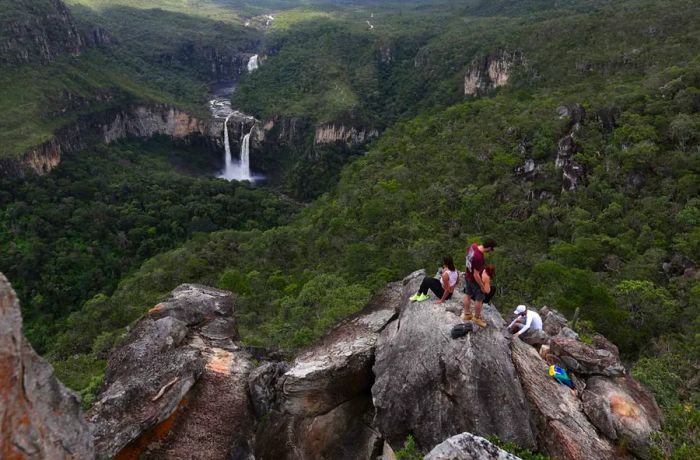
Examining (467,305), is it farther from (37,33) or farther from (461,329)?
(37,33)

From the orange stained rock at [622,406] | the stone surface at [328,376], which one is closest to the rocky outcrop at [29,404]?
the stone surface at [328,376]

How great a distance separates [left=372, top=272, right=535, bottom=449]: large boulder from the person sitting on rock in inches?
38.7

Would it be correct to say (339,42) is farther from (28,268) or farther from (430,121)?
(28,268)

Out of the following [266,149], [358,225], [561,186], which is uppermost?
[561,186]

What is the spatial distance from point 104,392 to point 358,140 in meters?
93.1

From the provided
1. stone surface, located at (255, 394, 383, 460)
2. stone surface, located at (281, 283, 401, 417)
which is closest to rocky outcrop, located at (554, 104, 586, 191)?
stone surface, located at (281, 283, 401, 417)

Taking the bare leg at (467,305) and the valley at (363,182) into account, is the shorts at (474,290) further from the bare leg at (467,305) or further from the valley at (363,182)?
the valley at (363,182)

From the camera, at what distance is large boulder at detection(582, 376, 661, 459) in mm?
10570

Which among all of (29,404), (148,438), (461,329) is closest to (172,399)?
(148,438)

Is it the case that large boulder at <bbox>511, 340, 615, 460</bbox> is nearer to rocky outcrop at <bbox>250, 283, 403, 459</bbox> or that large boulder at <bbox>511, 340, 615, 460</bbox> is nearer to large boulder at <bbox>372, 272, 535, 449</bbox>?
large boulder at <bbox>372, 272, 535, 449</bbox>

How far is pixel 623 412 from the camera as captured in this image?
35.9ft

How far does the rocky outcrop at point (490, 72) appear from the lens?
281 ft

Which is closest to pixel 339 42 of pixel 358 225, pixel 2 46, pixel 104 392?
pixel 2 46

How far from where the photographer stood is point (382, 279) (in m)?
32.3
